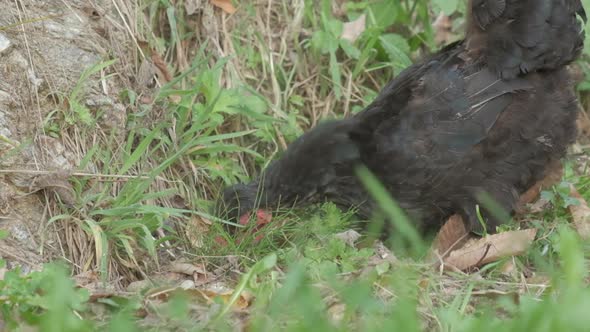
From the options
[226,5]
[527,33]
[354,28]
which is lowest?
[354,28]

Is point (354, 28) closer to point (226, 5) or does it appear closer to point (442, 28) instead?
point (442, 28)

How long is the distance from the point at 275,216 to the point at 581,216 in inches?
59.0

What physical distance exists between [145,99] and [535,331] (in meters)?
2.65

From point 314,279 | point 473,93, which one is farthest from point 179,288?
point 473,93

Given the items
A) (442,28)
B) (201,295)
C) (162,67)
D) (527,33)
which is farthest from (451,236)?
(442,28)

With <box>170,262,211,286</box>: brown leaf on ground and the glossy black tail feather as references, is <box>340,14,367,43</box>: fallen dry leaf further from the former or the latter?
<box>170,262,211,286</box>: brown leaf on ground

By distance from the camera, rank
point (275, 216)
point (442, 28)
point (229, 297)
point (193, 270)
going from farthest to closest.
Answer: point (442, 28) → point (275, 216) → point (193, 270) → point (229, 297)

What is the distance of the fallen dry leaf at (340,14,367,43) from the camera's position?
5316 millimetres

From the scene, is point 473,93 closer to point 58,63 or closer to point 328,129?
point 328,129

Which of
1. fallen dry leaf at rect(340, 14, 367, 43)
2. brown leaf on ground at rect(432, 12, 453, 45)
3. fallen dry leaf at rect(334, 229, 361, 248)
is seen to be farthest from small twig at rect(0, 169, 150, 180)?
brown leaf on ground at rect(432, 12, 453, 45)

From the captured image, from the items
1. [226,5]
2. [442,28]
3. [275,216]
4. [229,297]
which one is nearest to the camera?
[229,297]

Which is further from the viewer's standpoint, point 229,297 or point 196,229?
point 196,229

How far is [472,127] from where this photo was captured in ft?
13.3

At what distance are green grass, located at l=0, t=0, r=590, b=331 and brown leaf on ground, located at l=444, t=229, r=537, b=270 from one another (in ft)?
0.23
